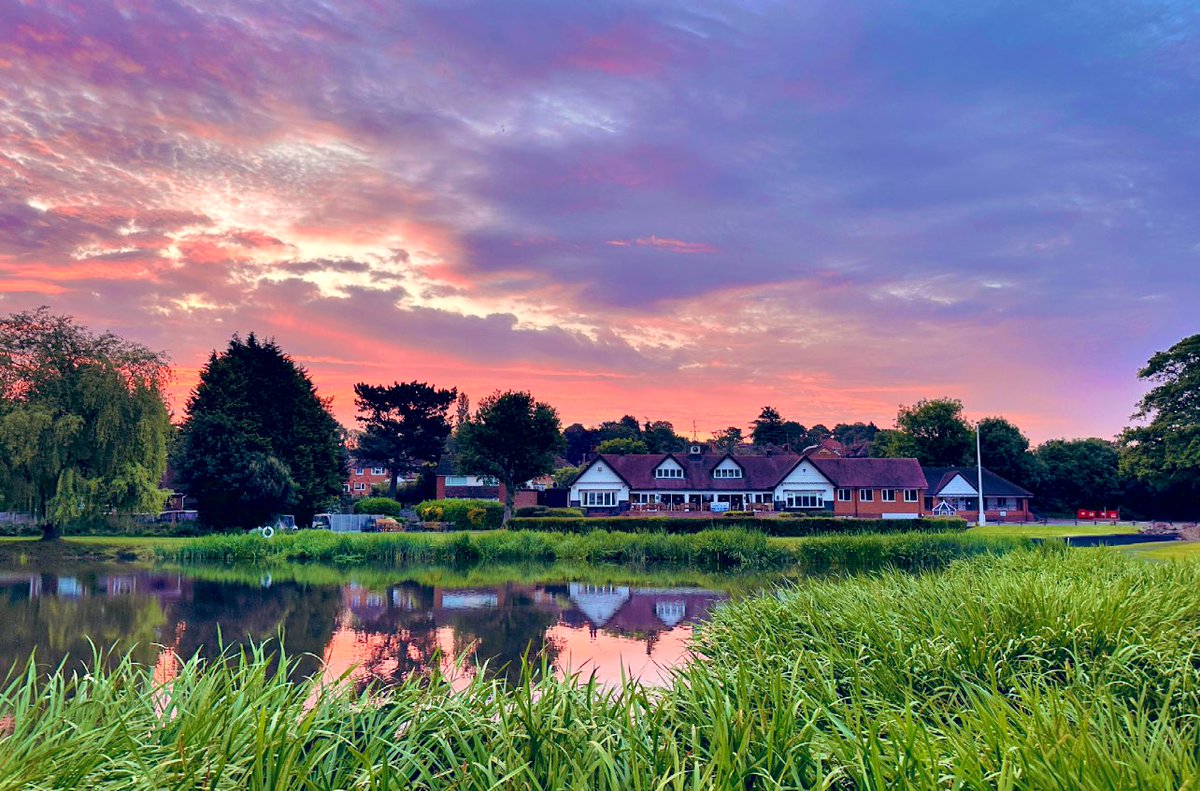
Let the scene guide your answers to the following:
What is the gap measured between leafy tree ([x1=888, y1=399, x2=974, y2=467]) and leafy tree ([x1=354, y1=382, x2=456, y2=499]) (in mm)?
42909

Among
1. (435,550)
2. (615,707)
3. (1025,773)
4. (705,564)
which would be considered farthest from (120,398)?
(1025,773)

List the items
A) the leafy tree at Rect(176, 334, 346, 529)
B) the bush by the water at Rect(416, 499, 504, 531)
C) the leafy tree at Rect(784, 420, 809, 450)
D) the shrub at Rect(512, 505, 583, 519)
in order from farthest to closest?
the leafy tree at Rect(784, 420, 809, 450) < the shrub at Rect(512, 505, 583, 519) < the bush by the water at Rect(416, 499, 504, 531) < the leafy tree at Rect(176, 334, 346, 529)

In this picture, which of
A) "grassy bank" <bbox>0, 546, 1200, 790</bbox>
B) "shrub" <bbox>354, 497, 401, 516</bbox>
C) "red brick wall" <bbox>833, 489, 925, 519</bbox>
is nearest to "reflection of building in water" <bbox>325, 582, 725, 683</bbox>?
"grassy bank" <bbox>0, 546, 1200, 790</bbox>

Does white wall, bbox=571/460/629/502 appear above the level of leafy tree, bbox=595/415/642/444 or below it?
below

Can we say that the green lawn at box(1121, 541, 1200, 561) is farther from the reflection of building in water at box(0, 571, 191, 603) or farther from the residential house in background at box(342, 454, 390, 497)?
the residential house in background at box(342, 454, 390, 497)

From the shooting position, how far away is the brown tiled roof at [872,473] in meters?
60.6

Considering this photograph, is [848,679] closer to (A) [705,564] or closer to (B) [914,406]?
(A) [705,564]

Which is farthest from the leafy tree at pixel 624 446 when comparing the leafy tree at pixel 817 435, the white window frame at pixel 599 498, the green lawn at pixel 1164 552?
the green lawn at pixel 1164 552

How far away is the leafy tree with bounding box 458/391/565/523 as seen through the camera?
177ft

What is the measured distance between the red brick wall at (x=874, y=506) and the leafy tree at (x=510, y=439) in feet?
70.8

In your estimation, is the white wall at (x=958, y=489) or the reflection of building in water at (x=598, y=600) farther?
the white wall at (x=958, y=489)

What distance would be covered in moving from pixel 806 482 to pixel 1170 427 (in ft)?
73.1

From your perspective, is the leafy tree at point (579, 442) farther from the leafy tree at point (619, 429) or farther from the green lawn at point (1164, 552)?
the green lawn at point (1164, 552)

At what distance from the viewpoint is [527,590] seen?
936 inches
